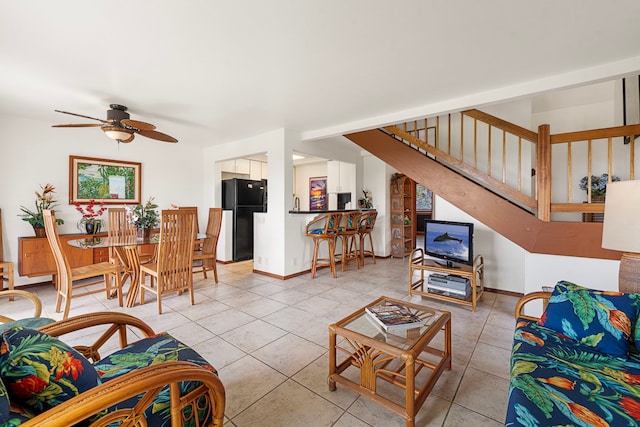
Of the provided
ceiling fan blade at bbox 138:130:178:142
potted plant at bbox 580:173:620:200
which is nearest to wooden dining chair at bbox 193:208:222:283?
ceiling fan blade at bbox 138:130:178:142

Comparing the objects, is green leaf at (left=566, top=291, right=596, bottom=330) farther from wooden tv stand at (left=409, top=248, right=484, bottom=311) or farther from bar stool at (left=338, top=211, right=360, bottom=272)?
bar stool at (left=338, top=211, right=360, bottom=272)

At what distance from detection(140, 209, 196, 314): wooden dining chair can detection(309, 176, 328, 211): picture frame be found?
4608 mm

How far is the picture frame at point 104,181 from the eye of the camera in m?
4.14

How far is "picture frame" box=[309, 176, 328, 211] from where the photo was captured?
761 centimetres

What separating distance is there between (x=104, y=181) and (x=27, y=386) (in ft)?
15.1

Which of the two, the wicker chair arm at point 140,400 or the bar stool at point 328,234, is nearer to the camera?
the wicker chair arm at point 140,400

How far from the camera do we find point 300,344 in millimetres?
2295

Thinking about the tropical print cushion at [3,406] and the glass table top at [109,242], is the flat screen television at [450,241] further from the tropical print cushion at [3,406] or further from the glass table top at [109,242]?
the tropical print cushion at [3,406]

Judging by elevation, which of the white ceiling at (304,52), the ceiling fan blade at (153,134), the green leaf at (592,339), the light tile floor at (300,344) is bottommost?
the light tile floor at (300,344)

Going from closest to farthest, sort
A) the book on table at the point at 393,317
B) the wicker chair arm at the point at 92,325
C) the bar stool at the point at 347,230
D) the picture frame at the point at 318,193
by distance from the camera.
Result: the wicker chair arm at the point at 92,325
the book on table at the point at 393,317
the bar stool at the point at 347,230
the picture frame at the point at 318,193

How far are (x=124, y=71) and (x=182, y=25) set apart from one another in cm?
Answer: 101

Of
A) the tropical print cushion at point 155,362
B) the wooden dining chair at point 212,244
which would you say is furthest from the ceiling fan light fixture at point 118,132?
the tropical print cushion at point 155,362

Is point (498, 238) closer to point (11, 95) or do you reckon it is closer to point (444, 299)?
point (444, 299)

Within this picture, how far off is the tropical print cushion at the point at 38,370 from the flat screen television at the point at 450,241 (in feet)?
10.9
